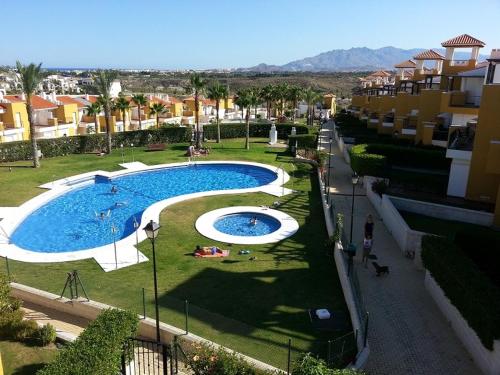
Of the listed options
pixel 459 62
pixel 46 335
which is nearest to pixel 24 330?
pixel 46 335

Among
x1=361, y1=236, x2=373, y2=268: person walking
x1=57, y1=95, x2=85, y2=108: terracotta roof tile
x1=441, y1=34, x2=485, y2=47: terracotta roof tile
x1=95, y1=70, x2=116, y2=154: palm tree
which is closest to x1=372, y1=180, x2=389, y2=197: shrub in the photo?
x1=361, y1=236, x2=373, y2=268: person walking

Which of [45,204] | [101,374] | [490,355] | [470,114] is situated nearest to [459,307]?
[490,355]

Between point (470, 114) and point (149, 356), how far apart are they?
25910 mm

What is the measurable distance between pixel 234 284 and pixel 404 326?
6.19 metres

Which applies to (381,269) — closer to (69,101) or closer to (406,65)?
(406,65)

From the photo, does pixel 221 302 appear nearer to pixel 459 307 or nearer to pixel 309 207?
pixel 459 307

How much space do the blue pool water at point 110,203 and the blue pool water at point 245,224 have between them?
17.0 feet

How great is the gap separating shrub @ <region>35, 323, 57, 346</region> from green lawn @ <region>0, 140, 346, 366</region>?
216 cm

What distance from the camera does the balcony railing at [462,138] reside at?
22364mm

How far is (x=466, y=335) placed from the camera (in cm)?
1162

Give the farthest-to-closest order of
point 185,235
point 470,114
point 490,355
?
point 470,114, point 185,235, point 490,355

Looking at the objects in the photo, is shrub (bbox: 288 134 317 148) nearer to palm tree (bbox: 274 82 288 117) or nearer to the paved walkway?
the paved walkway

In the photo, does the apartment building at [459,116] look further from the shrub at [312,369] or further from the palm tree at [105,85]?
the palm tree at [105,85]

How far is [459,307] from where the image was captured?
1170 centimetres
